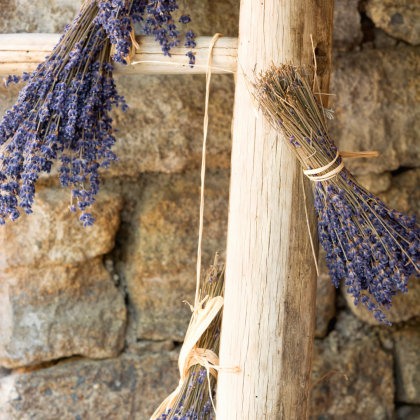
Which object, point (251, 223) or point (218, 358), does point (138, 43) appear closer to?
point (251, 223)

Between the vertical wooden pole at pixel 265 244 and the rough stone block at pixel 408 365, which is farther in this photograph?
the rough stone block at pixel 408 365

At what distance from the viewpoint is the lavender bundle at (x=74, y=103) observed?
973mm

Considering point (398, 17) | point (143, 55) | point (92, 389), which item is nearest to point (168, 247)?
point (92, 389)

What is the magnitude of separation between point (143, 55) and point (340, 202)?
1.95 ft

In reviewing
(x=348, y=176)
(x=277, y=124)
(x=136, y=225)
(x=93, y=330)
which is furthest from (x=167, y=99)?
(x=93, y=330)

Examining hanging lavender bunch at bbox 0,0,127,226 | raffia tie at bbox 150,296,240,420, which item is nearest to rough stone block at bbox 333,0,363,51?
hanging lavender bunch at bbox 0,0,127,226

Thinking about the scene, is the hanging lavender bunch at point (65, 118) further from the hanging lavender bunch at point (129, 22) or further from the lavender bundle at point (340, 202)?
the lavender bundle at point (340, 202)

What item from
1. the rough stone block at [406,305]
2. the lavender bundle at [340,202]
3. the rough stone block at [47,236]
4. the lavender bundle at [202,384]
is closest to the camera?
the lavender bundle at [340,202]

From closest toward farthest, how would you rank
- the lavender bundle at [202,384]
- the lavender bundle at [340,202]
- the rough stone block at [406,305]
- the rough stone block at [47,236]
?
1. the lavender bundle at [340,202]
2. the lavender bundle at [202,384]
3. the rough stone block at [47,236]
4. the rough stone block at [406,305]

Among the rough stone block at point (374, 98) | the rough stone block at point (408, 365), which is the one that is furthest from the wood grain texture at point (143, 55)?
the rough stone block at point (408, 365)

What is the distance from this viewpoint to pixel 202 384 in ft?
3.68

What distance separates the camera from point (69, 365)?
1.41m

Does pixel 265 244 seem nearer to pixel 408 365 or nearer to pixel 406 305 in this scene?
pixel 406 305

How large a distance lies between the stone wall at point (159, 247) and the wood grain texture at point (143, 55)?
242 mm
